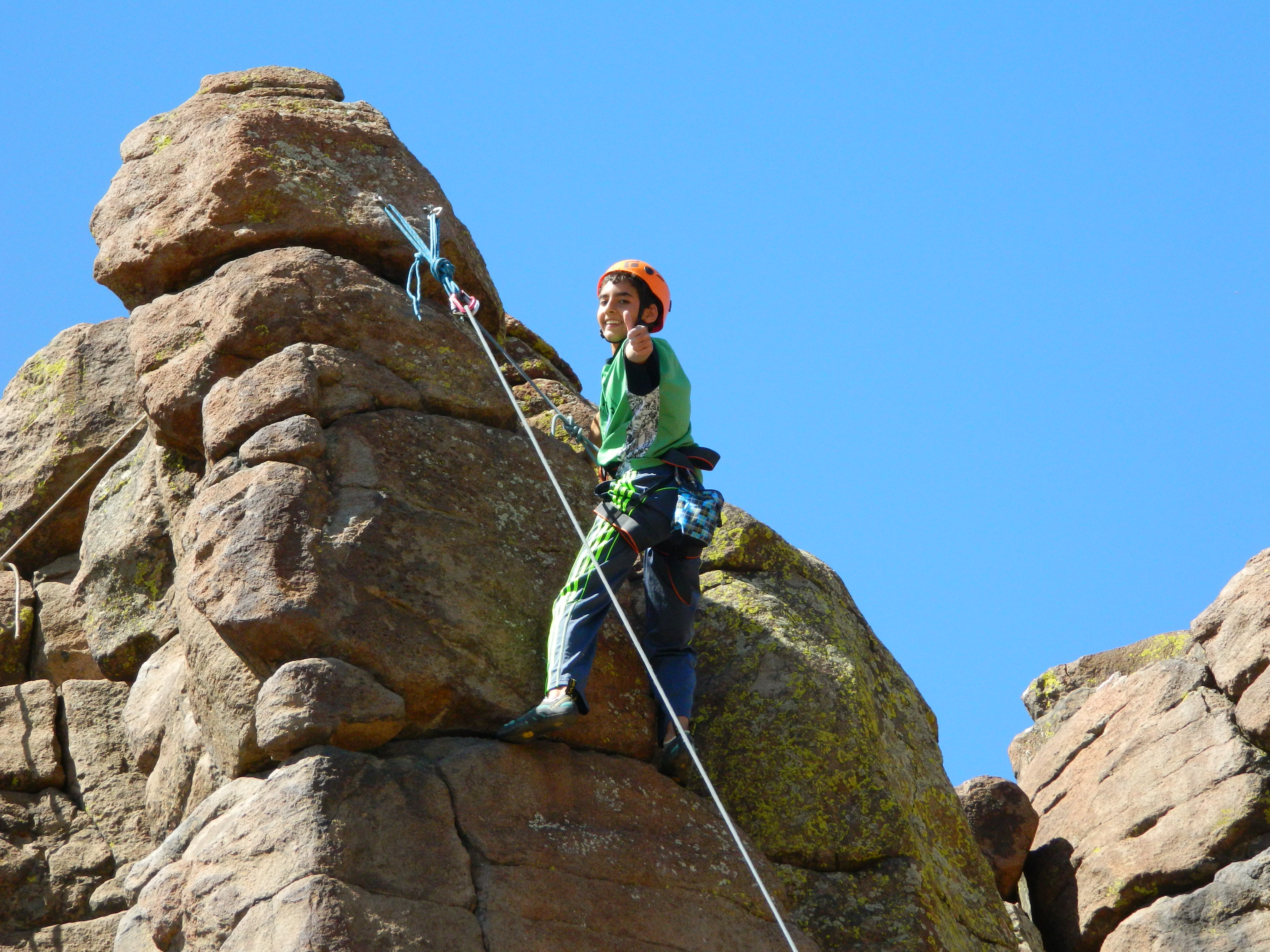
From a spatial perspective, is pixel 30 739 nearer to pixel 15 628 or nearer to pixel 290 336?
pixel 15 628

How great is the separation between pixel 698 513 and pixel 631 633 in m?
1.24

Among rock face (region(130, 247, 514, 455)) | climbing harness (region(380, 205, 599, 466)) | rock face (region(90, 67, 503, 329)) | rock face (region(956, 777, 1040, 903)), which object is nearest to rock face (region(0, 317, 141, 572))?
rock face (region(90, 67, 503, 329))

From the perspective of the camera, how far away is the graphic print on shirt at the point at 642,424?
8.93 meters

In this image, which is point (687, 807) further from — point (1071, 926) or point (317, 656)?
point (1071, 926)

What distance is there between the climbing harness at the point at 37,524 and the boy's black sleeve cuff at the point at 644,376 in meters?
4.97

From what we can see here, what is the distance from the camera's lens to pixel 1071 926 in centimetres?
1094

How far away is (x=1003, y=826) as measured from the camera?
11.3m

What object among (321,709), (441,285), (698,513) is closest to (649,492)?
(698,513)

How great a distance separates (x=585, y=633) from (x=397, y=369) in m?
2.47

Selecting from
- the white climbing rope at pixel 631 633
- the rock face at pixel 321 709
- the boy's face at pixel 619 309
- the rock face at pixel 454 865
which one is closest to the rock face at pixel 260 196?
the white climbing rope at pixel 631 633

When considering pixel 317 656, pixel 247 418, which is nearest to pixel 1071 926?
pixel 317 656

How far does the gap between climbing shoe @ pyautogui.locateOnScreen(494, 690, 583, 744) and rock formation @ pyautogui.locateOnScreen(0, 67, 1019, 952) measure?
0.49ft

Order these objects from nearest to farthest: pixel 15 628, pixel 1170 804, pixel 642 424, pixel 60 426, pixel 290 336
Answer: pixel 642 424 → pixel 290 336 → pixel 1170 804 → pixel 15 628 → pixel 60 426

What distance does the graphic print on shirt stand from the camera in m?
8.93
